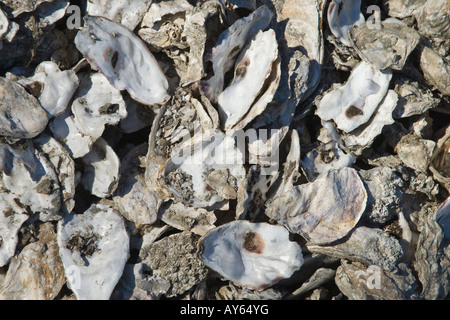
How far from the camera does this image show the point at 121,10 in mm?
1811

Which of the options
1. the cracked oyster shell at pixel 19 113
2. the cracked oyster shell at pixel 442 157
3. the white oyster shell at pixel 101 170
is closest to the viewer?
the cracked oyster shell at pixel 19 113

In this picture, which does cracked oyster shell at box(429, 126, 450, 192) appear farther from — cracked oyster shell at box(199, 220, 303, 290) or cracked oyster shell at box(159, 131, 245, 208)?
cracked oyster shell at box(159, 131, 245, 208)

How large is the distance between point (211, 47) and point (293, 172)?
1.83 ft

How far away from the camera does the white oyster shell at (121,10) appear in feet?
5.89

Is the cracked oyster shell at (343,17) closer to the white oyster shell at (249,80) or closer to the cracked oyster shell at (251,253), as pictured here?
the white oyster shell at (249,80)

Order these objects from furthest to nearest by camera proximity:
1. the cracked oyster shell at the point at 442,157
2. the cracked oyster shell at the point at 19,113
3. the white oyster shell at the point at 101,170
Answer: the cracked oyster shell at the point at 442,157 < the white oyster shell at the point at 101,170 < the cracked oyster shell at the point at 19,113

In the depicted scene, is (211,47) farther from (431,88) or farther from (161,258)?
(431,88)

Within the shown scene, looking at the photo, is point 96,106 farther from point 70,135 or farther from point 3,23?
point 3,23

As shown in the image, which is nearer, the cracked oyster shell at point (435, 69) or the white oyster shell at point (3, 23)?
the white oyster shell at point (3, 23)

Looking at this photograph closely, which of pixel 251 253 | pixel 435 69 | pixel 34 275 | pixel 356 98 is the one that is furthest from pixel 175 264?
pixel 435 69

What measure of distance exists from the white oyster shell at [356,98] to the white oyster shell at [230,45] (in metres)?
0.38

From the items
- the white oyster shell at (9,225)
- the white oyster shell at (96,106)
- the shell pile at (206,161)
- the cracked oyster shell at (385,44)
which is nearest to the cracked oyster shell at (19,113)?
the shell pile at (206,161)

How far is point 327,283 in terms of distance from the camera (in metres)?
1.79
